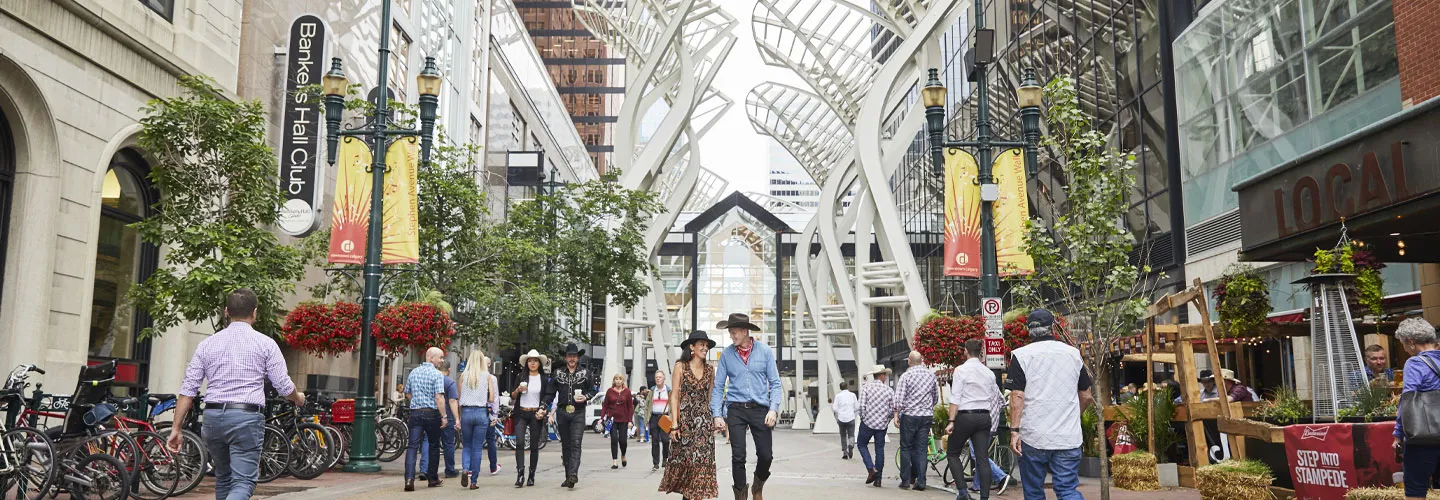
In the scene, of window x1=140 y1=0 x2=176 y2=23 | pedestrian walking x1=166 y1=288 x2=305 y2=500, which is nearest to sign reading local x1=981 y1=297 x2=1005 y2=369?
pedestrian walking x1=166 y1=288 x2=305 y2=500

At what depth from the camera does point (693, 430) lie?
9.98 m

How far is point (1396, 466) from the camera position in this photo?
352 inches

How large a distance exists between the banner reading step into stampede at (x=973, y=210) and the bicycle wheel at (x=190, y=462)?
9.39m

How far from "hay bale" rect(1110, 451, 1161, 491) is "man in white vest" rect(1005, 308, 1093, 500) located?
5794 mm

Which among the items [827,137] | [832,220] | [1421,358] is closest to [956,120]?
[832,220]

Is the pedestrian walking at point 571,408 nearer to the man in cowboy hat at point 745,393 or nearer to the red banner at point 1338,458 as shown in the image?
the man in cowboy hat at point 745,393

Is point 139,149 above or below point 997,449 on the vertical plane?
above

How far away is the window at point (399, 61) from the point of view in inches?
1184

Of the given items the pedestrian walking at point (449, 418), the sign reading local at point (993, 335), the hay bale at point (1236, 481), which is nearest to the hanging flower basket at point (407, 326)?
the pedestrian walking at point (449, 418)

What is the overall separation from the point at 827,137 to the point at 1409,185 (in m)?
50.6

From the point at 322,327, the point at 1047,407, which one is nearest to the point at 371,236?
the point at 322,327

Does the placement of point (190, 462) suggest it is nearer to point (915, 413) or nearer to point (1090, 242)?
point (915, 413)

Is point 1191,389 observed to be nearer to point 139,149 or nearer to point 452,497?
point 452,497

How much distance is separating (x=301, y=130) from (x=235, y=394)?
1583cm
